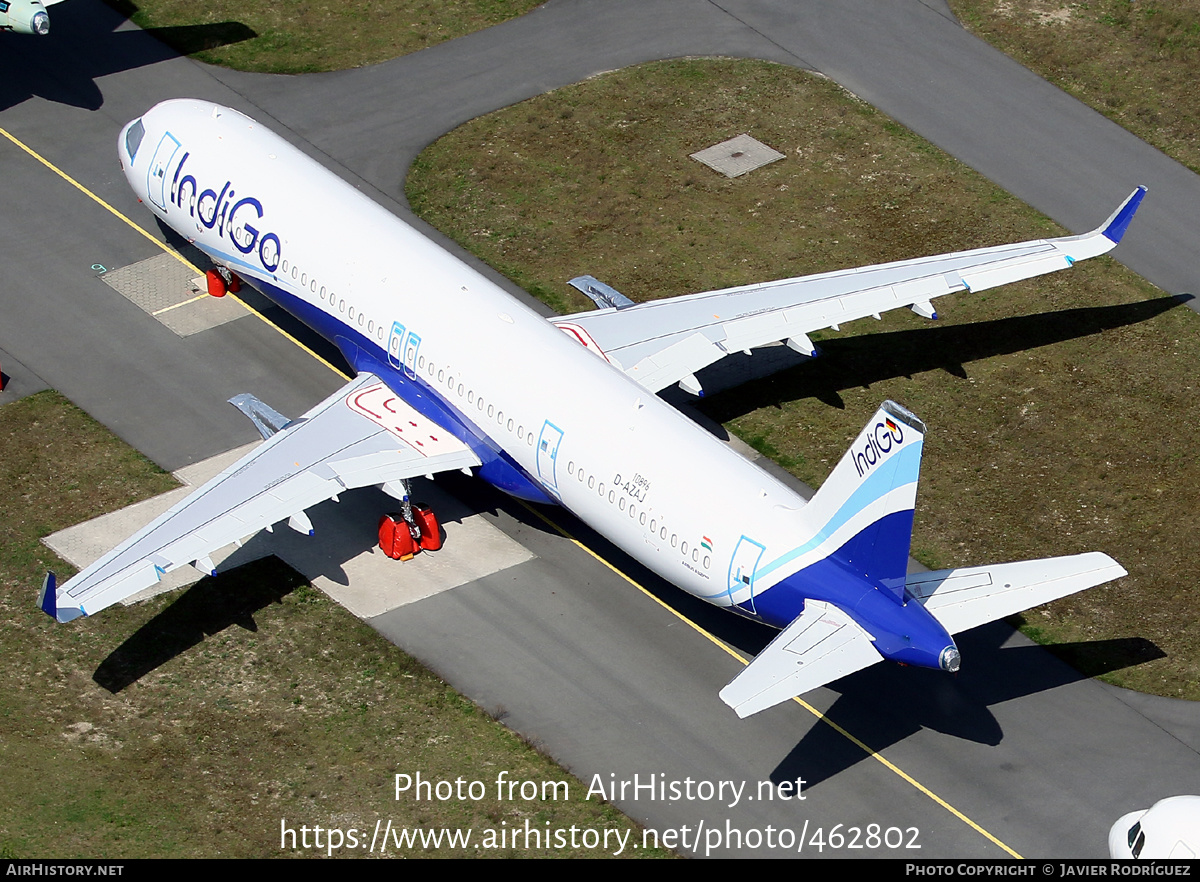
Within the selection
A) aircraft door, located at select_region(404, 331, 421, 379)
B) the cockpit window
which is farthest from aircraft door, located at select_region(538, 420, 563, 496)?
the cockpit window

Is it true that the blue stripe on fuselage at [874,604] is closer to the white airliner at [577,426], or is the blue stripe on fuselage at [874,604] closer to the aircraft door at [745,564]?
the white airliner at [577,426]

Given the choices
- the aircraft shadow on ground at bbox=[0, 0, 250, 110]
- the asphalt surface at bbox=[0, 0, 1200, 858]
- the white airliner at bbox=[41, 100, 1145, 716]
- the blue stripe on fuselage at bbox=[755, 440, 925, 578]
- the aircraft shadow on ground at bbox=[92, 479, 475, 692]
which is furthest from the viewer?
the aircraft shadow on ground at bbox=[0, 0, 250, 110]

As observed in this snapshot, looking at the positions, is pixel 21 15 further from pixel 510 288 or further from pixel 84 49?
pixel 510 288

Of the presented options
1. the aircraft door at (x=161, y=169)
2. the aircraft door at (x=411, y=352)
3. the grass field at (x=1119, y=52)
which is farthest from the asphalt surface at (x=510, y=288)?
the aircraft door at (x=411, y=352)

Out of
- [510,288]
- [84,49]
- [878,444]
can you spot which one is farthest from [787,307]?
[84,49]

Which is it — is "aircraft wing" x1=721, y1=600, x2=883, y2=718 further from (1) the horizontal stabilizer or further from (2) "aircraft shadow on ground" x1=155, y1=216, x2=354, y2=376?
(2) "aircraft shadow on ground" x1=155, y1=216, x2=354, y2=376

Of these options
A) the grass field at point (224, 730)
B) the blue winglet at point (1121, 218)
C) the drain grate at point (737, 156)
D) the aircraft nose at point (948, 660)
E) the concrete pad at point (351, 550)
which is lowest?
the grass field at point (224, 730)
